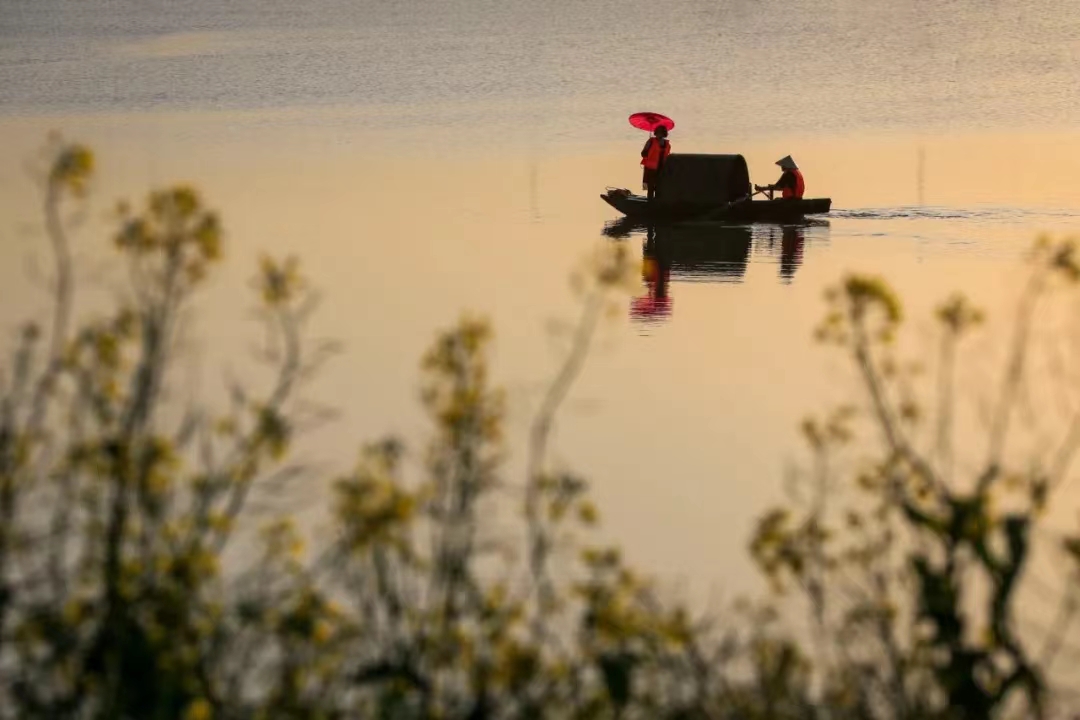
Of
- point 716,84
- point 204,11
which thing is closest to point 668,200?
point 716,84

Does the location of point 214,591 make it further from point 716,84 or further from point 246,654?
point 716,84

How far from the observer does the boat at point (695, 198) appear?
21.8 metres

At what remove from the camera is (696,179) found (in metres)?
22.2

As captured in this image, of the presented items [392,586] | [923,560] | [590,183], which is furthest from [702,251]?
[923,560]

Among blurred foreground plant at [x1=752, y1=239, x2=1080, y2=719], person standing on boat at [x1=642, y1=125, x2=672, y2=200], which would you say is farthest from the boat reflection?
blurred foreground plant at [x1=752, y1=239, x2=1080, y2=719]

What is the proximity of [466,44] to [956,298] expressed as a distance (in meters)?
50.6

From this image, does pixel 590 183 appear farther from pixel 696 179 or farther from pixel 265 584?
pixel 265 584

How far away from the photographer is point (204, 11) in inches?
2680

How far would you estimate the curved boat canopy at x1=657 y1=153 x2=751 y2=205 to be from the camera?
22109 millimetres

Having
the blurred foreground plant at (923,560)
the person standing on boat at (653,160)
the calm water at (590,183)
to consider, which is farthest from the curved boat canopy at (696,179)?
the blurred foreground plant at (923,560)

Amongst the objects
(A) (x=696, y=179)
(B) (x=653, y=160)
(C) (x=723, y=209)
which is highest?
(B) (x=653, y=160)

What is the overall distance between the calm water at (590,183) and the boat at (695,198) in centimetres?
32

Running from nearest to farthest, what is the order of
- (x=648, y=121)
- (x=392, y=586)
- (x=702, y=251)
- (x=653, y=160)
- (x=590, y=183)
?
(x=392, y=586), (x=702, y=251), (x=653, y=160), (x=648, y=121), (x=590, y=183)

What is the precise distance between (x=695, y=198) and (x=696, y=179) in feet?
0.61
